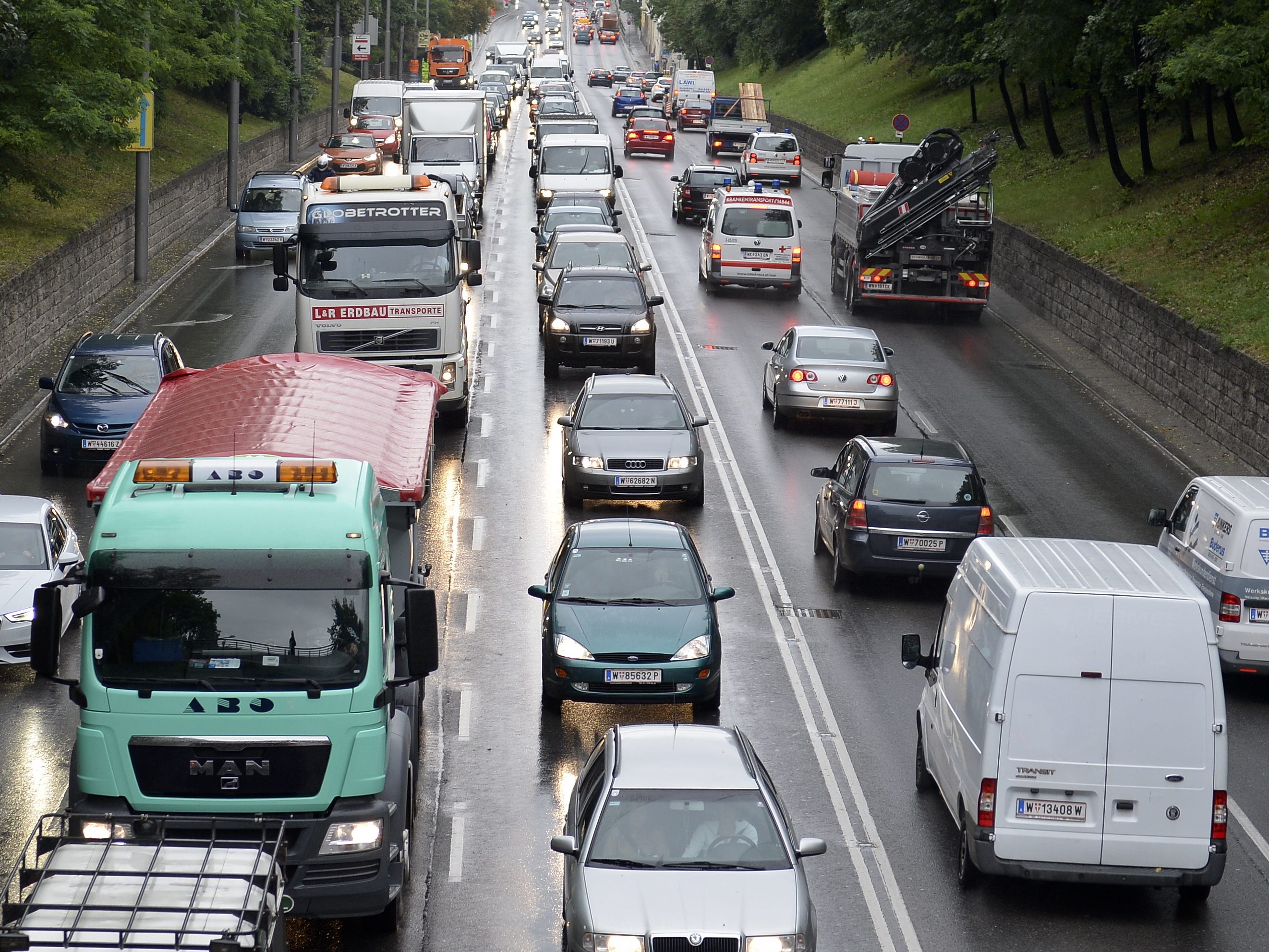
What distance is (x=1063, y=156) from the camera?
1729 inches

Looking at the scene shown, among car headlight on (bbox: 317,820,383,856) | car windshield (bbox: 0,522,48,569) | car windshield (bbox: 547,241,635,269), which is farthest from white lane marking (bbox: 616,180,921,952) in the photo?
car windshield (bbox: 0,522,48,569)

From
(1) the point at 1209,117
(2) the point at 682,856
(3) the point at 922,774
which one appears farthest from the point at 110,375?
(1) the point at 1209,117

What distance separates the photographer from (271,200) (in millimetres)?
39875

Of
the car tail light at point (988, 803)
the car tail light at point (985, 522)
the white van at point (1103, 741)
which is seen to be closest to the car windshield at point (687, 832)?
the car tail light at point (988, 803)

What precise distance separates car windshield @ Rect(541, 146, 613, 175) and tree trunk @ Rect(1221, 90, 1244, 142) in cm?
1705

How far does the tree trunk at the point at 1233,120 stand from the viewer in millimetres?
35406

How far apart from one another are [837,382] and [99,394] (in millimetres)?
10542

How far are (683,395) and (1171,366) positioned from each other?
8047 millimetres

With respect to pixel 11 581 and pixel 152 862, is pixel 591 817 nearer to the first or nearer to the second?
pixel 152 862

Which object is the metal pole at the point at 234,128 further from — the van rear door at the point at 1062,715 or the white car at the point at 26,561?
the van rear door at the point at 1062,715

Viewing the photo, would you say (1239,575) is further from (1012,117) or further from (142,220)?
(1012,117)

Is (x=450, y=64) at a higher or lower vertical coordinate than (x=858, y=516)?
higher

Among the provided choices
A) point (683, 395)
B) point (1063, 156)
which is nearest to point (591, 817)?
point (683, 395)

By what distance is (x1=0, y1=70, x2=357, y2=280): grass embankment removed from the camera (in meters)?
30.2
